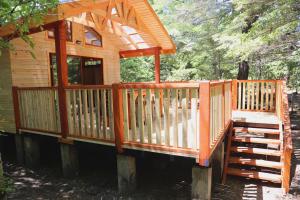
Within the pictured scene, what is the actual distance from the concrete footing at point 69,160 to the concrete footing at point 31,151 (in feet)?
4.30

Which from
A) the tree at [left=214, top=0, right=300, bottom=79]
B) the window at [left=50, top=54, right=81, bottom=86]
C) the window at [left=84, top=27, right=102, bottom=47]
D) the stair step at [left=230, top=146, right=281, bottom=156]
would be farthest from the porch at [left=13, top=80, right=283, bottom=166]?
the window at [left=84, top=27, right=102, bottom=47]

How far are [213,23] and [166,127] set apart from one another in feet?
32.9

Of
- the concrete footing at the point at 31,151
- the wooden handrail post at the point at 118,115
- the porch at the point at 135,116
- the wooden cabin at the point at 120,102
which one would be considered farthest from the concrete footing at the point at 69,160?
the wooden handrail post at the point at 118,115

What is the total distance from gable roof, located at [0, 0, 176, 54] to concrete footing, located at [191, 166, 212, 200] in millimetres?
3352

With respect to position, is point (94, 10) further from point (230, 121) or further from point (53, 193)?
point (230, 121)

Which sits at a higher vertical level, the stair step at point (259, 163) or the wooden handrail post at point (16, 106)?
the wooden handrail post at point (16, 106)

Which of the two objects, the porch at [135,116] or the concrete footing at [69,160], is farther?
the concrete footing at [69,160]

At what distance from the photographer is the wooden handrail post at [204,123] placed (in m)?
3.33

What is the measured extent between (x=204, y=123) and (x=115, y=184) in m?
2.75

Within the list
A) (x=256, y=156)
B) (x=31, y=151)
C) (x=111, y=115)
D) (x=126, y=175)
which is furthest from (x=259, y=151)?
(x=31, y=151)

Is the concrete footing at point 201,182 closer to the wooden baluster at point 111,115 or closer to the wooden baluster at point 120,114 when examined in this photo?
the wooden baluster at point 120,114

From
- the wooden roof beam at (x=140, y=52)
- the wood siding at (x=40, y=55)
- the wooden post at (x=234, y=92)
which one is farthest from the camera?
the wooden roof beam at (x=140, y=52)

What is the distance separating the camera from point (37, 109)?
5.70m

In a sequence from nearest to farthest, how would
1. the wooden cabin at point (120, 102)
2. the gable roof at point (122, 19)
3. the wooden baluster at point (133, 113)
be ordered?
the wooden cabin at point (120, 102) → the wooden baluster at point (133, 113) → the gable roof at point (122, 19)
